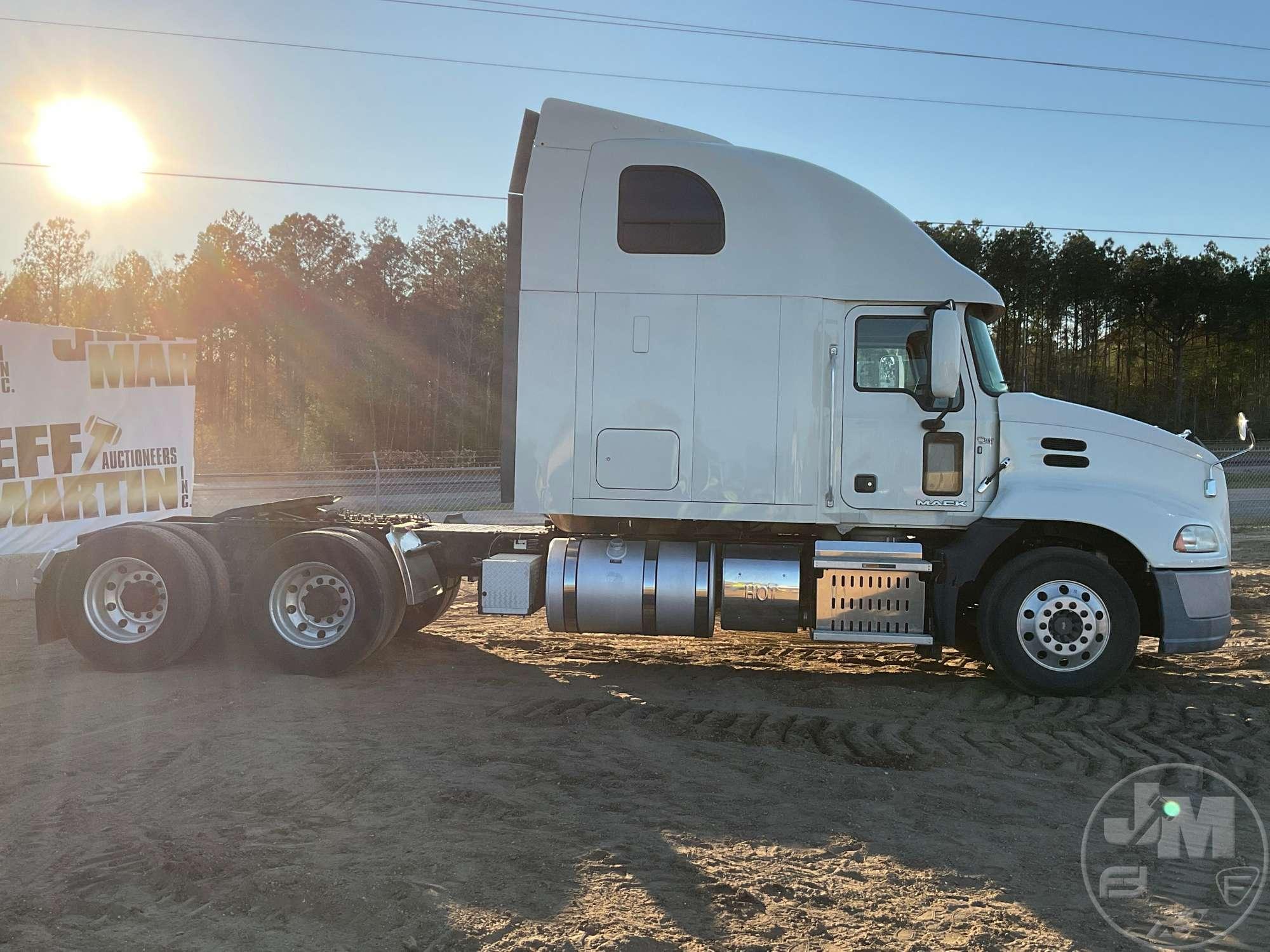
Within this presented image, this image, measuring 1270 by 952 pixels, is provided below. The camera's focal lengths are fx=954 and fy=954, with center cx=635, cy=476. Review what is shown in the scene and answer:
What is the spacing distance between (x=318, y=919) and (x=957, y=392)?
542cm

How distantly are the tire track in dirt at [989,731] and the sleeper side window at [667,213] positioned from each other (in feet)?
11.1

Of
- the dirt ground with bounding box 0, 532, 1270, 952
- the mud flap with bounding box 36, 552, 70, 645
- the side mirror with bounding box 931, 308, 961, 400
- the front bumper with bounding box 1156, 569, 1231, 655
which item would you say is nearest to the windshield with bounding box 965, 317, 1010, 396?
the side mirror with bounding box 931, 308, 961, 400

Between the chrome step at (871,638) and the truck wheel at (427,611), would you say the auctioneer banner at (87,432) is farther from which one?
the chrome step at (871,638)

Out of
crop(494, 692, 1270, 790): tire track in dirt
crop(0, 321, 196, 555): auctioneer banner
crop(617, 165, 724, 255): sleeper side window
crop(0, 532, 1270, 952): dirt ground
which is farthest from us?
crop(0, 321, 196, 555): auctioneer banner

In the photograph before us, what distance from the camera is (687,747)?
5848 millimetres

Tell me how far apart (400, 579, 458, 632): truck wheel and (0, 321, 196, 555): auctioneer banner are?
5.31m

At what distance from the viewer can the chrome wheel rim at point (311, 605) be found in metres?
7.38

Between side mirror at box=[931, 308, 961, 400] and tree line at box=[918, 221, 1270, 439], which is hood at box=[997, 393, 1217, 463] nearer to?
side mirror at box=[931, 308, 961, 400]

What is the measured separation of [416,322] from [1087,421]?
158ft

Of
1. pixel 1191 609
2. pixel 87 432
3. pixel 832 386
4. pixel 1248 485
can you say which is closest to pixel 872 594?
pixel 832 386

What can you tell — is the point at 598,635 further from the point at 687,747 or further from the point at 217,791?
the point at 217,791

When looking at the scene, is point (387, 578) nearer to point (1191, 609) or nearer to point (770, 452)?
point (770, 452)

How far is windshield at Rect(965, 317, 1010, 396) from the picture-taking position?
708cm

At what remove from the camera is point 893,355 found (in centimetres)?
710
